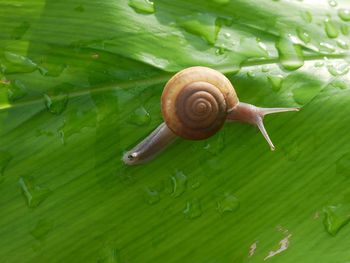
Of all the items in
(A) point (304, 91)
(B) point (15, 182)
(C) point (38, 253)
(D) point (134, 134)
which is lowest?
(C) point (38, 253)

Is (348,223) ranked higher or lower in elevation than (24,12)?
lower

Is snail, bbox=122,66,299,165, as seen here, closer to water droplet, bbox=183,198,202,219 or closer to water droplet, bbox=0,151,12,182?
water droplet, bbox=183,198,202,219

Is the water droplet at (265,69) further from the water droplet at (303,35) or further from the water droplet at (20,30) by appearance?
the water droplet at (20,30)

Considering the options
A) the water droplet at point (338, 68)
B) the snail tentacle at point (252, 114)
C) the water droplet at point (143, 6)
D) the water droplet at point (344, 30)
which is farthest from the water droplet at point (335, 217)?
the water droplet at point (143, 6)

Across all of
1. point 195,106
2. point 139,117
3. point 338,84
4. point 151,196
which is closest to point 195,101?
point 195,106

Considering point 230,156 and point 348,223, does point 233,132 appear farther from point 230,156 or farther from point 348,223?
point 348,223

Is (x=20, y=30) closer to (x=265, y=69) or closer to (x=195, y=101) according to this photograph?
(x=195, y=101)

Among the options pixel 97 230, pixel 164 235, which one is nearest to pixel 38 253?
pixel 97 230

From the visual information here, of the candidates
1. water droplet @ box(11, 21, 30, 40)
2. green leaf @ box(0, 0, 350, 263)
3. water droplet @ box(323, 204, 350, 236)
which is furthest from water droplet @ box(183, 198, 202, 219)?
water droplet @ box(11, 21, 30, 40)
